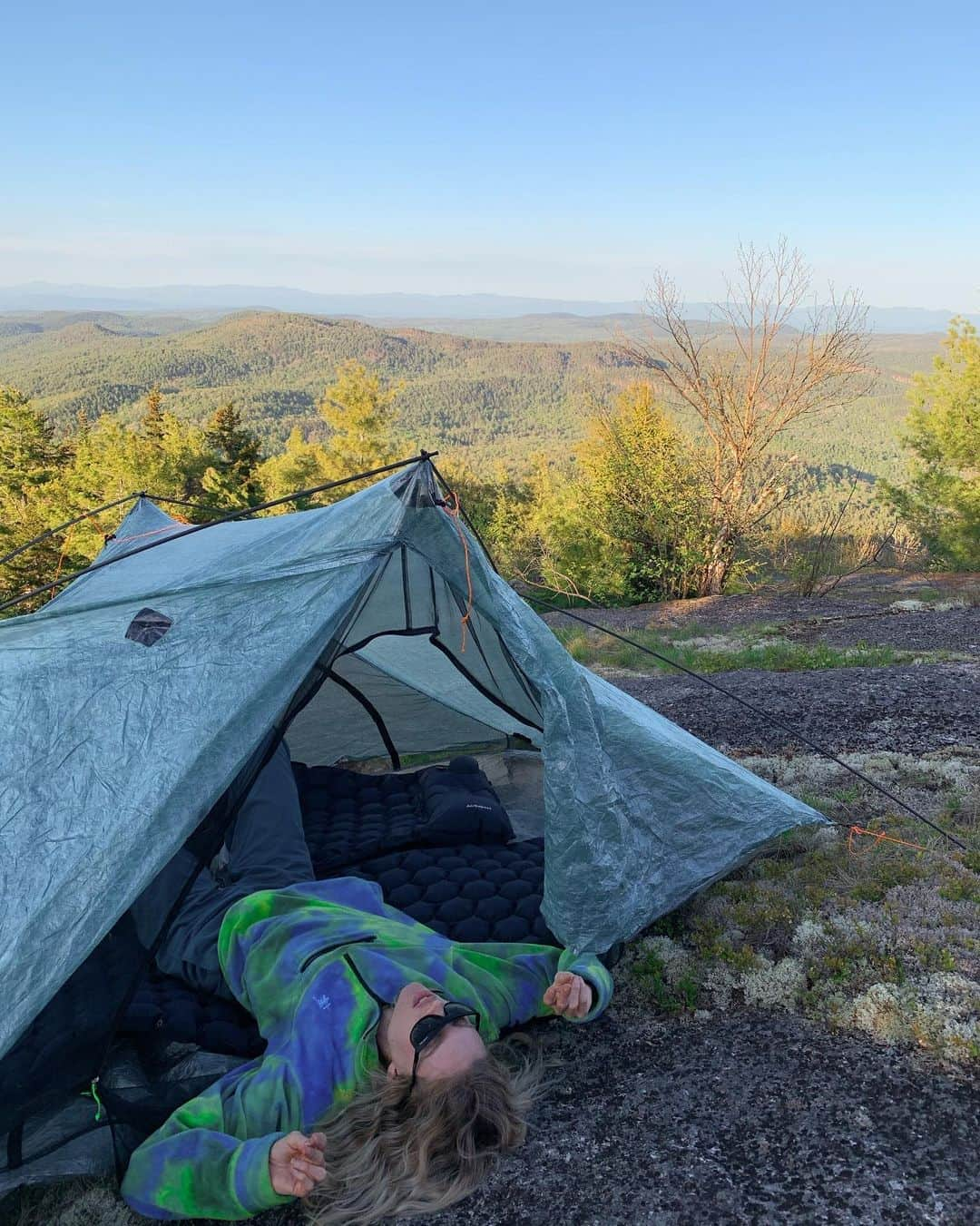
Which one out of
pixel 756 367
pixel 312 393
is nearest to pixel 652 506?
pixel 756 367

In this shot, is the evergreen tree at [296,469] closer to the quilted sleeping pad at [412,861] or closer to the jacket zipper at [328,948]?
the quilted sleeping pad at [412,861]

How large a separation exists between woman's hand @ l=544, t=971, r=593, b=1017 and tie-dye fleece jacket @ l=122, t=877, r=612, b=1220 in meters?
0.10

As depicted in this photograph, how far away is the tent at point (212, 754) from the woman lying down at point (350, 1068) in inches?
15.4

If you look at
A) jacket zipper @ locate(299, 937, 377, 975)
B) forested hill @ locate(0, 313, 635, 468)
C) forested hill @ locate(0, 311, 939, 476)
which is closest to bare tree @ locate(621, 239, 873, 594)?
jacket zipper @ locate(299, 937, 377, 975)

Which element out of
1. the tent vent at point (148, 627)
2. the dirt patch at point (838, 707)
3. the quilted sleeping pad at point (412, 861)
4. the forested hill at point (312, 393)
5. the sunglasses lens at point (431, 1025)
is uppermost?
the tent vent at point (148, 627)

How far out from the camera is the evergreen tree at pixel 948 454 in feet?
69.0

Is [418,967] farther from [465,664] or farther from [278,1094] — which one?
[465,664]

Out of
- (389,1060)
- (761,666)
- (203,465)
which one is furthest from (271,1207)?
(203,465)

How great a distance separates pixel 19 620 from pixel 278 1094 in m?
2.77

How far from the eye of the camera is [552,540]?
27781mm

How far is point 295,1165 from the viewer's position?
2650mm

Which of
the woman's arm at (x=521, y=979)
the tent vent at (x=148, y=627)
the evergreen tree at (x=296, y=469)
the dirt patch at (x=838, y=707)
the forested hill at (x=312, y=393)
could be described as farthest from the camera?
the forested hill at (x=312, y=393)

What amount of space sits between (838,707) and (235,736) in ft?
20.5

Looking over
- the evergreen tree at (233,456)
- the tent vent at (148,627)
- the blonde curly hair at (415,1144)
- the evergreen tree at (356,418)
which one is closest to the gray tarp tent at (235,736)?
the tent vent at (148,627)
